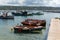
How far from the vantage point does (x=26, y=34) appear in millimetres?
20406

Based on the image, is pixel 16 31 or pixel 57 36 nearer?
pixel 57 36

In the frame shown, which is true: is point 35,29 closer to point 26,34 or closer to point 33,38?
point 26,34

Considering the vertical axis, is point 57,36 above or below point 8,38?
above

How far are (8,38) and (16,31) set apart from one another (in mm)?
2665

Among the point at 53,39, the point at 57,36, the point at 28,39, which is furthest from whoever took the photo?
the point at 28,39

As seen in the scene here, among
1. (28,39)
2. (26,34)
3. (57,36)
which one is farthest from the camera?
(26,34)

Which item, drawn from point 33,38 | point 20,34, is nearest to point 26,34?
point 20,34

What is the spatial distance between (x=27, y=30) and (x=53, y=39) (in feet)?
29.5

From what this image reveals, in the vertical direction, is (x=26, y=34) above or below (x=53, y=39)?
below

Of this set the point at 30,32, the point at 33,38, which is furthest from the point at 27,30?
the point at 33,38

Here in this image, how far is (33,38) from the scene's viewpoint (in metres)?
18.3

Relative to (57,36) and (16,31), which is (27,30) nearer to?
(16,31)

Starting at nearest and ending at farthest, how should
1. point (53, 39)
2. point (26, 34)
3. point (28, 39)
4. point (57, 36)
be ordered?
point (53, 39) < point (57, 36) < point (28, 39) < point (26, 34)

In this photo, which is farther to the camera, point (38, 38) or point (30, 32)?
point (30, 32)
